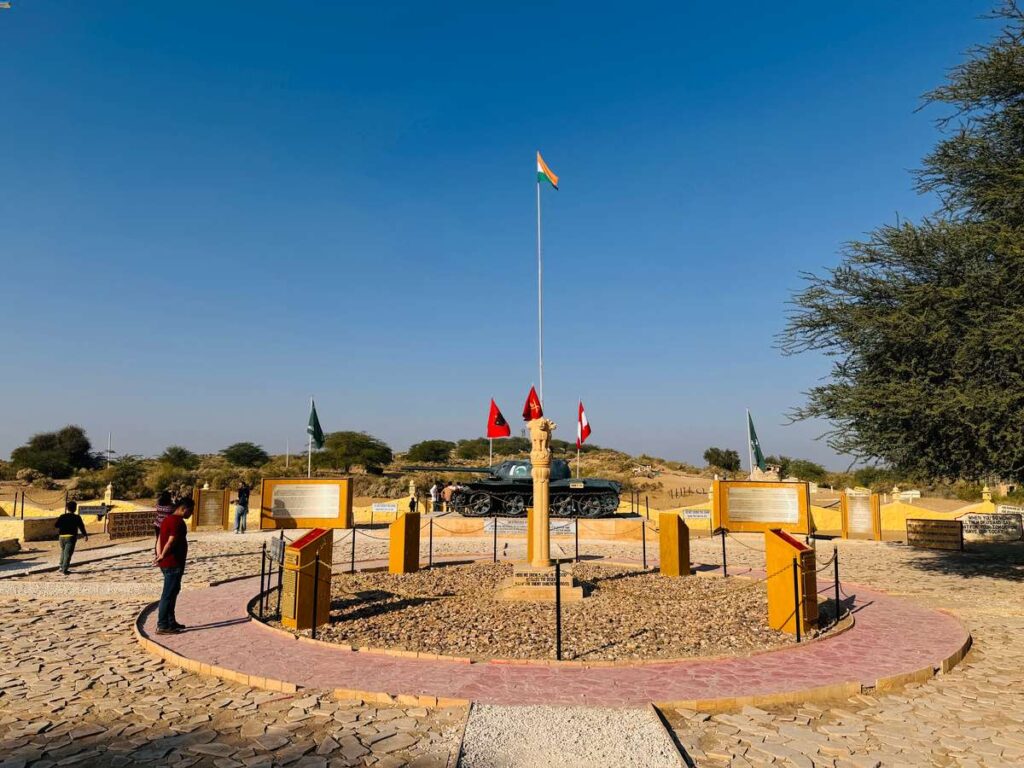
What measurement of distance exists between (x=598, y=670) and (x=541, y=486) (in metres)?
4.94

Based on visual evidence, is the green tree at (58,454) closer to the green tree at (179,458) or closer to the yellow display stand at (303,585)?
the green tree at (179,458)

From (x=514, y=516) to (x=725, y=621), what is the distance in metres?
16.0

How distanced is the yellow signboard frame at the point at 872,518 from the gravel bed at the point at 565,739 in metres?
17.6

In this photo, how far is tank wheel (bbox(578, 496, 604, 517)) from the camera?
24.4 metres

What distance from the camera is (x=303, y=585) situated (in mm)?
8047

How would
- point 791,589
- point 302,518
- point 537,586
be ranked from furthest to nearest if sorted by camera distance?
point 302,518
point 537,586
point 791,589

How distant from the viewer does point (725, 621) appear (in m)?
8.74

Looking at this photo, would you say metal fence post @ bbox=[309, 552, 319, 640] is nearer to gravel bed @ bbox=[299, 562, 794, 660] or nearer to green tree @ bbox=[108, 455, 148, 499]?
gravel bed @ bbox=[299, 562, 794, 660]

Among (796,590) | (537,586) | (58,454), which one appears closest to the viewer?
(796,590)

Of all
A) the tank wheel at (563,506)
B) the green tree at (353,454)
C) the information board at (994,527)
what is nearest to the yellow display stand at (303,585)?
the tank wheel at (563,506)

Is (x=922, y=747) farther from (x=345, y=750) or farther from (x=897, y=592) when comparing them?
(x=897, y=592)

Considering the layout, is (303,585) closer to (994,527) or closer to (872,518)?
(872,518)

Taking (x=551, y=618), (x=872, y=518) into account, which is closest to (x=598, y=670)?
(x=551, y=618)

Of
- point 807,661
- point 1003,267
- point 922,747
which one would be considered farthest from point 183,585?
point 1003,267
